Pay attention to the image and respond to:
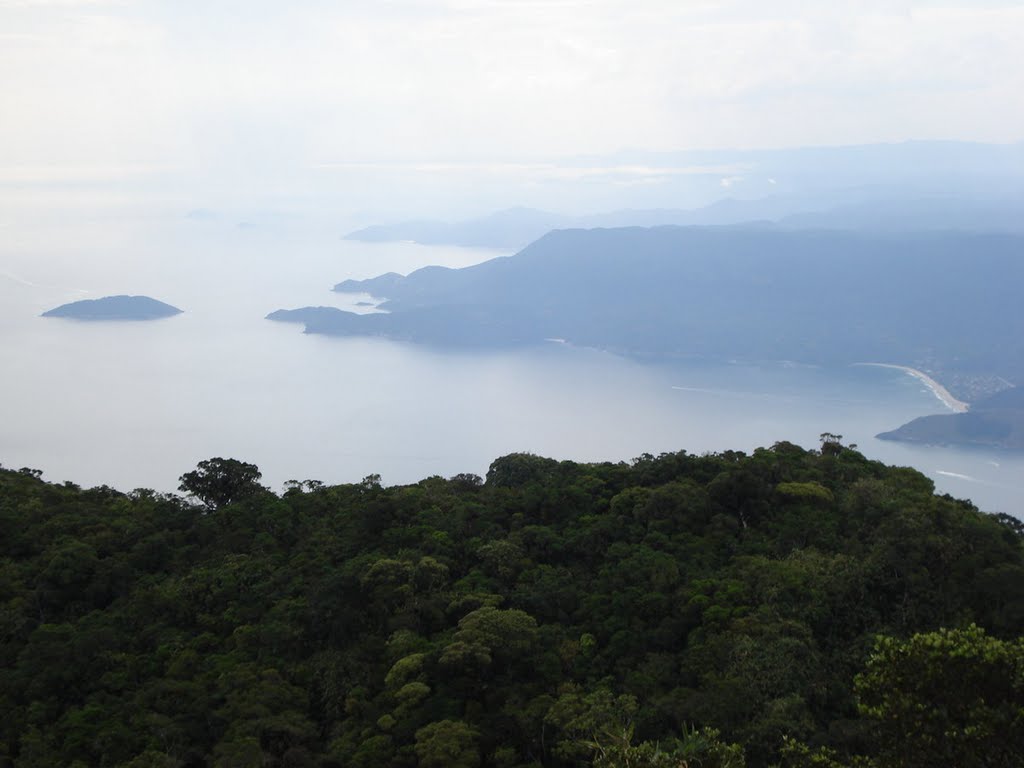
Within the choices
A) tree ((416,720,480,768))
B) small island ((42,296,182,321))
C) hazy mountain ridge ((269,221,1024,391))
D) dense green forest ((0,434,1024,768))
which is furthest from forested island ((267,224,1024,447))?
tree ((416,720,480,768))

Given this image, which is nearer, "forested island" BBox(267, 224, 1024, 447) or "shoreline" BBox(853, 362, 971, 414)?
"shoreline" BBox(853, 362, 971, 414)

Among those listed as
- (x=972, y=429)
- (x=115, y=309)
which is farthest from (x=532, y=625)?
(x=115, y=309)

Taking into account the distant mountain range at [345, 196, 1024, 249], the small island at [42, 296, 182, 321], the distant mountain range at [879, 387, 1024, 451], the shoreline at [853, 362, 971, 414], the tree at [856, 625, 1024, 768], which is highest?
the distant mountain range at [345, 196, 1024, 249]

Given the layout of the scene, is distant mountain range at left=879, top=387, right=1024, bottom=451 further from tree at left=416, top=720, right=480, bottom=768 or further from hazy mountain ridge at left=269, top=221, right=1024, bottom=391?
tree at left=416, top=720, right=480, bottom=768

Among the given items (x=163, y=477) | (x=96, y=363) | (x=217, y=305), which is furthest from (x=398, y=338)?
(x=163, y=477)

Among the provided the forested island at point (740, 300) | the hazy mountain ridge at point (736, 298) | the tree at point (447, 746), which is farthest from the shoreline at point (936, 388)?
the tree at point (447, 746)

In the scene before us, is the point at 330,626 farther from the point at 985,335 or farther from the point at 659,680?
the point at 985,335

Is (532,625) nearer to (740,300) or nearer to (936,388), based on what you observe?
(936,388)
